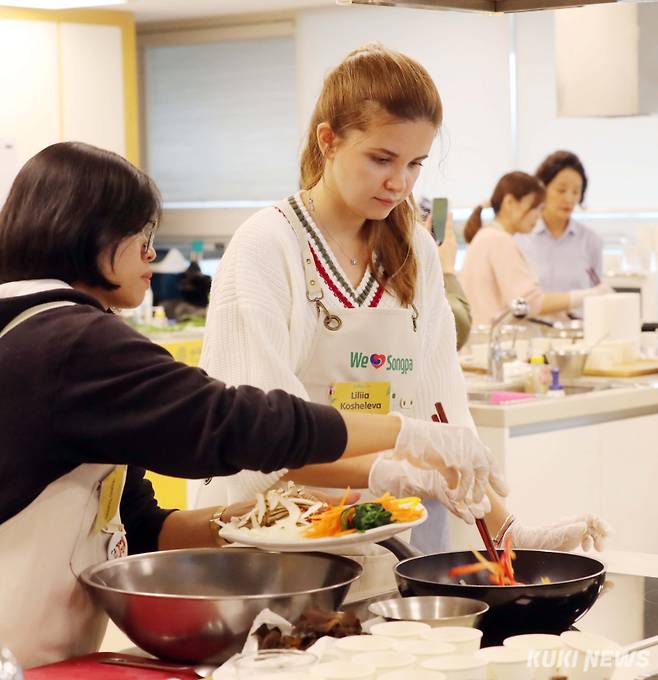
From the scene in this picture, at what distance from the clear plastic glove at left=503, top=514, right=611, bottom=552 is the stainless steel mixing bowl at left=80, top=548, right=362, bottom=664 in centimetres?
41

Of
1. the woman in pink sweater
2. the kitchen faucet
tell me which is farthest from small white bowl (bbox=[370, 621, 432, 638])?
the woman in pink sweater

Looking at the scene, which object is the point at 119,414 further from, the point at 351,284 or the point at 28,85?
the point at 28,85

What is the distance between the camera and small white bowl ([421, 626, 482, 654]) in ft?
4.54

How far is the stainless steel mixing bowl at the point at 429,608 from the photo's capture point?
152 cm

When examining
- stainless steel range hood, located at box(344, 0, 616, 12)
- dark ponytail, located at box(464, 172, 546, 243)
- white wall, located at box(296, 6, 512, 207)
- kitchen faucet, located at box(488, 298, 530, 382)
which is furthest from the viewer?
white wall, located at box(296, 6, 512, 207)

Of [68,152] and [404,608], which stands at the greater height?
[68,152]

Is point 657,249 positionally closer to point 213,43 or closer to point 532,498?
point 532,498

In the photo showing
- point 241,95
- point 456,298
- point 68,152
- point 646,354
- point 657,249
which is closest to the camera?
point 68,152

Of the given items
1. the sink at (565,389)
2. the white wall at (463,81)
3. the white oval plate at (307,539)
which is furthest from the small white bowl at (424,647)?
the white wall at (463,81)

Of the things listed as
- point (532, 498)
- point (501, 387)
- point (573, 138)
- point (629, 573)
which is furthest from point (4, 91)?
point (629, 573)

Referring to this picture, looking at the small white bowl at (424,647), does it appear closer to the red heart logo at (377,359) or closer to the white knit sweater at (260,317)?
the white knit sweater at (260,317)

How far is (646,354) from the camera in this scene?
16.5 ft

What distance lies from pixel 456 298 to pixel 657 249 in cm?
299

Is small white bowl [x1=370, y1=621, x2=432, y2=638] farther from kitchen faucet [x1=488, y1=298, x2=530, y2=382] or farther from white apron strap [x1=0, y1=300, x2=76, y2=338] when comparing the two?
kitchen faucet [x1=488, y1=298, x2=530, y2=382]
